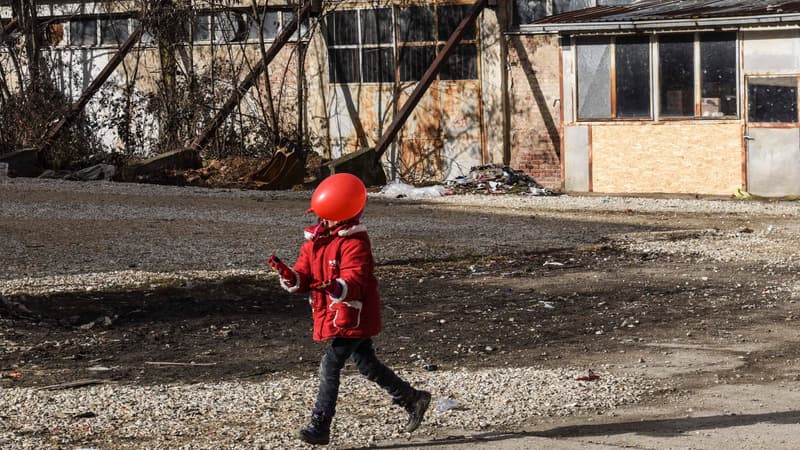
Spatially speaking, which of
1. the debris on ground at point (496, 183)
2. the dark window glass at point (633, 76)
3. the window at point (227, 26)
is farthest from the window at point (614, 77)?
the window at point (227, 26)

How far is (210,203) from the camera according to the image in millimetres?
18328

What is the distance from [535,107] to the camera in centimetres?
2277

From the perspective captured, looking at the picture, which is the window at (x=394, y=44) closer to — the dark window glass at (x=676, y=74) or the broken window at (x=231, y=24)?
the broken window at (x=231, y=24)

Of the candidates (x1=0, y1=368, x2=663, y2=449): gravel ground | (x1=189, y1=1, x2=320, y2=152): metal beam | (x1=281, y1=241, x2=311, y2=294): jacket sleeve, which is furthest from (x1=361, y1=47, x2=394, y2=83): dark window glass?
(x1=281, y1=241, x2=311, y2=294): jacket sleeve

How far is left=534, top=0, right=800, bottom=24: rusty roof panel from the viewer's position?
19266 millimetres

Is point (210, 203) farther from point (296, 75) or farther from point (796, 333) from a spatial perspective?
→ point (796, 333)

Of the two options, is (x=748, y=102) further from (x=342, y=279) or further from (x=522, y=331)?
(x=342, y=279)

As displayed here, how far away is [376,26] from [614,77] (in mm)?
5108

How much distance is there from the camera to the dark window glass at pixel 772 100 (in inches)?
763

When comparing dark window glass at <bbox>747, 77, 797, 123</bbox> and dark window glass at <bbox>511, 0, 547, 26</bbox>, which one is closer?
dark window glass at <bbox>747, 77, 797, 123</bbox>

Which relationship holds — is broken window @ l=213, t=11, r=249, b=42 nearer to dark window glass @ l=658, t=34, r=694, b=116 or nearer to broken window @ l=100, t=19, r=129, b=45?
broken window @ l=100, t=19, r=129, b=45

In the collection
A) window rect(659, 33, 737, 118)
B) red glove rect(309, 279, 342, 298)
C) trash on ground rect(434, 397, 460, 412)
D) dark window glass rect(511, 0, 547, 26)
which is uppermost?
dark window glass rect(511, 0, 547, 26)

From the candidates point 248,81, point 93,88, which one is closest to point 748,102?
point 248,81

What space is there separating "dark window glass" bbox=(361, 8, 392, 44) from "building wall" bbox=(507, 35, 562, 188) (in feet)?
7.74
